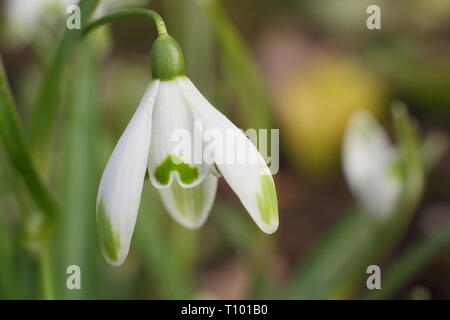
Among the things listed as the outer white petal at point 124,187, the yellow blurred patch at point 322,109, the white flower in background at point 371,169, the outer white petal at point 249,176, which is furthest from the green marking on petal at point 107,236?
the yellow blurred patch at point 322,109

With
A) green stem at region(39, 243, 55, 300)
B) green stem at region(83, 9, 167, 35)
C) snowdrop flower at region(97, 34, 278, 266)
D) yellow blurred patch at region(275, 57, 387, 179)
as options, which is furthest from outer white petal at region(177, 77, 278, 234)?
yellow blurred patch at region(275, 57, 387, 179)

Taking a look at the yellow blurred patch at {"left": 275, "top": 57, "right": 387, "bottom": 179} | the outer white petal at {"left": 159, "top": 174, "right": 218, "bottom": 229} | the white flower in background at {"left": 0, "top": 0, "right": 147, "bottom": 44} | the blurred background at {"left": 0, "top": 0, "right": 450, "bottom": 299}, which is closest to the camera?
the outer white petal at {"left": 159, "top": 174, "right": 218, "bottom": 229}

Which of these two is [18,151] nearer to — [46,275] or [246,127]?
[46,275]

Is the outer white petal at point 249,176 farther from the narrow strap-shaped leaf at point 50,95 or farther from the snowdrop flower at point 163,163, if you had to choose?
the narrow strap-shaped leaf at point 50,95

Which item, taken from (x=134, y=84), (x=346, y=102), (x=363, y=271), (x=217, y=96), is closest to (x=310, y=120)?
(x=346, y=102)

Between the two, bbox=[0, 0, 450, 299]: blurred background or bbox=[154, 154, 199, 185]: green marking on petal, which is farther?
bbox=[0, 0, 450, 299]: blurred background

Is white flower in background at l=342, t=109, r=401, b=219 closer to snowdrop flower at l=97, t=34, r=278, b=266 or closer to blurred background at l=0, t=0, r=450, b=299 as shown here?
blurred background at l=0, t=0, r=450, b=299
